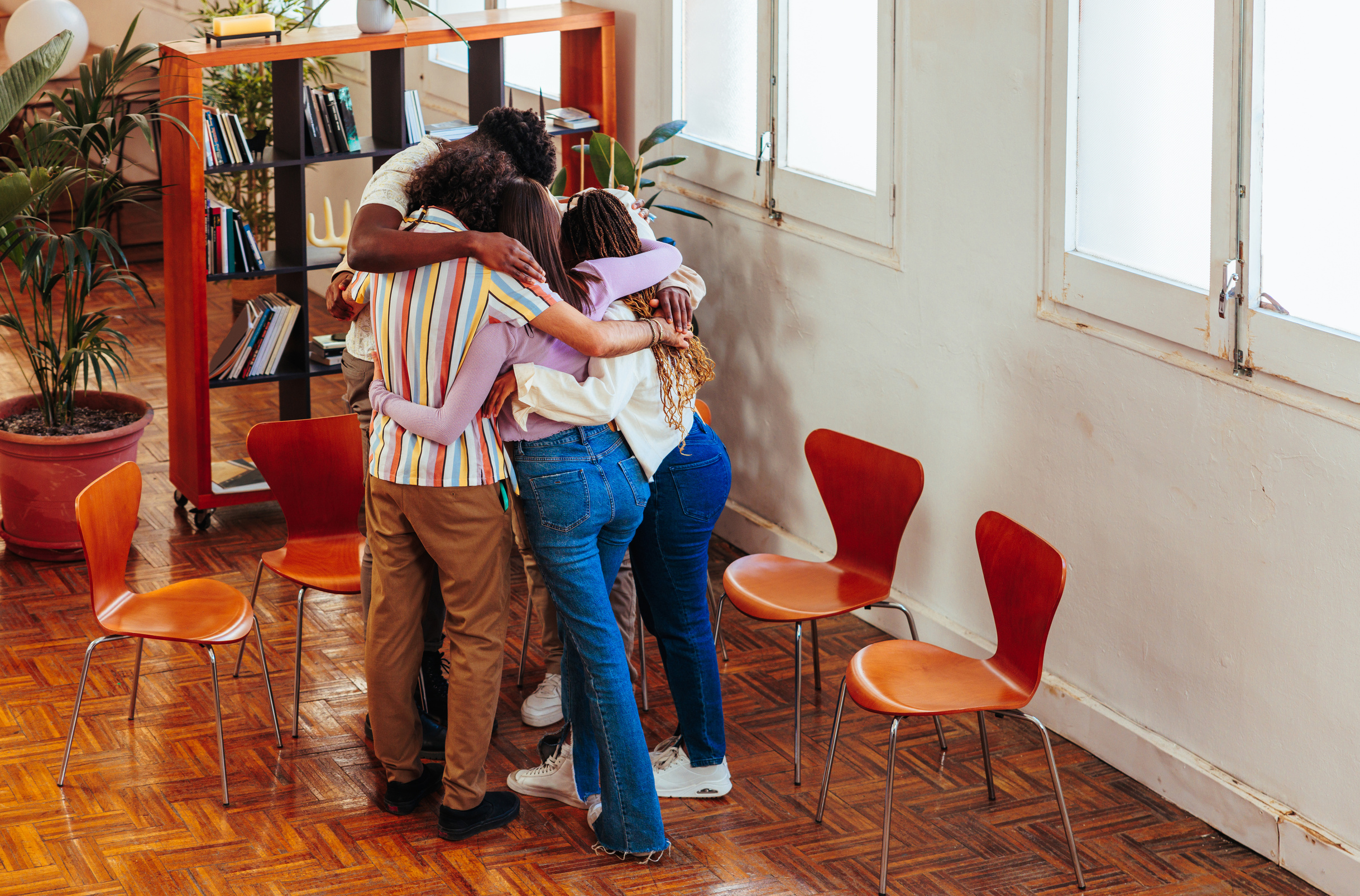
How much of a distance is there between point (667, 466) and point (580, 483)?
0.33 m

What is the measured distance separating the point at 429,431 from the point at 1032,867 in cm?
188

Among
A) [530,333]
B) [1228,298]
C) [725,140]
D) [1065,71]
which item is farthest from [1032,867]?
[725,140]

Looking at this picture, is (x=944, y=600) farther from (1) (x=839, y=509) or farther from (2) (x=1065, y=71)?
(2) (x=1065, y=71)

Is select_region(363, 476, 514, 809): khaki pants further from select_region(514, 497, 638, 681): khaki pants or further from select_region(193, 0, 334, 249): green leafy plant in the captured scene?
select_region(193, 0, 334, 249): green leafy plant

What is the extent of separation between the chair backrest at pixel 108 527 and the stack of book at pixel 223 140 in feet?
6.20

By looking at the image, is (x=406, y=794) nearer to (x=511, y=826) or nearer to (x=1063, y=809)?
(x=511, y=826)

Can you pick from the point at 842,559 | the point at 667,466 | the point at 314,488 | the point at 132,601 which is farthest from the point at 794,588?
the point at 132,601

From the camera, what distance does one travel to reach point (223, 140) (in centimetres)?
566

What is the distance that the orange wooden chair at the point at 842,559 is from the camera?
418 cm

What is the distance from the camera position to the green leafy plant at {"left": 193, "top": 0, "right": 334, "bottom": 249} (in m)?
7.91

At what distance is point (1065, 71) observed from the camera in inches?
157

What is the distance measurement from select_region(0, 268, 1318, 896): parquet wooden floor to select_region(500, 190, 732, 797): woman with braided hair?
17 centimetres

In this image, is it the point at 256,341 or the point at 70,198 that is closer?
the point at 70,198

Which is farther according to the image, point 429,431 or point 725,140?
point 725,140
